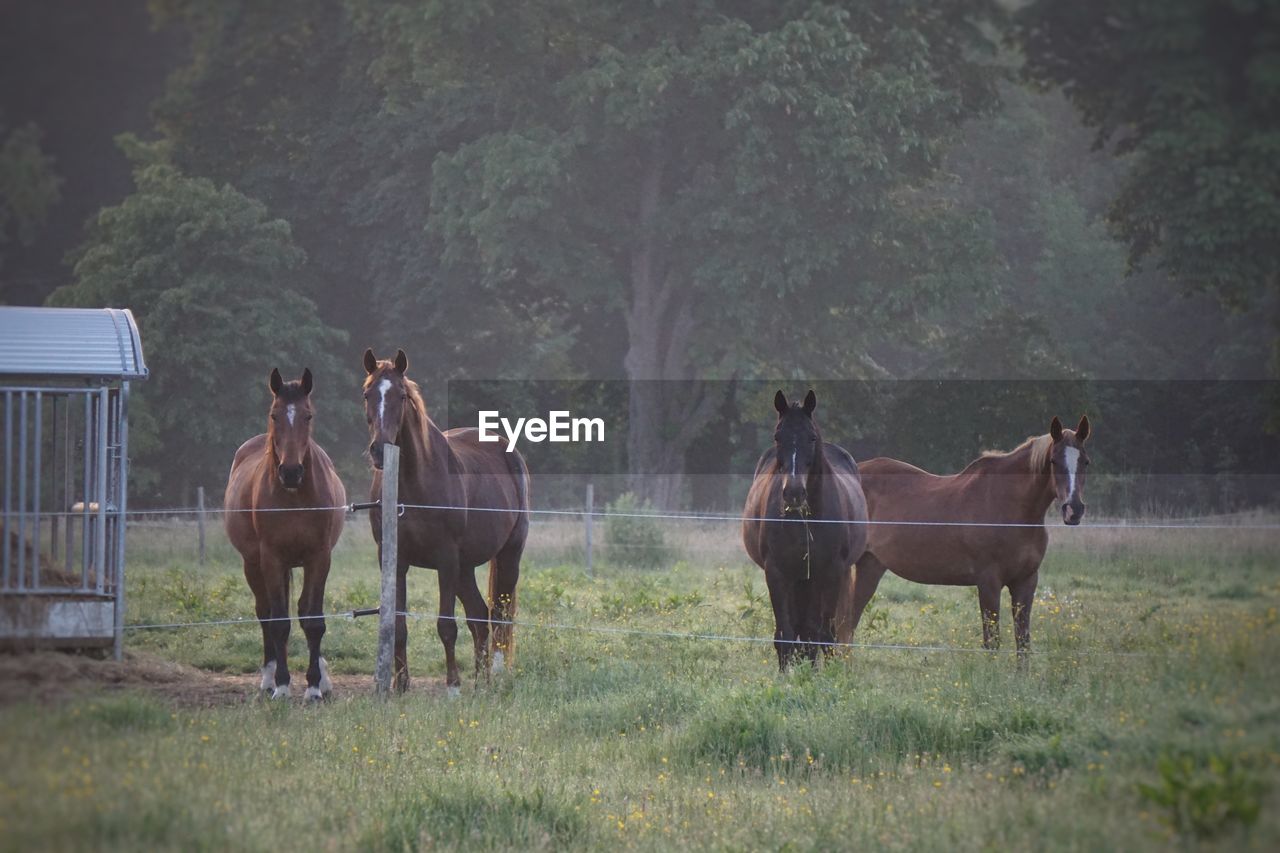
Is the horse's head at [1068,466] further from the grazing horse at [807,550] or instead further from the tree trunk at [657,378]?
the tree trunk at [657,378]

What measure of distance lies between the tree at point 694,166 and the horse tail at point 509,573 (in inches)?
614

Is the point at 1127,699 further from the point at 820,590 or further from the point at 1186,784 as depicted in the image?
the point at 820,590

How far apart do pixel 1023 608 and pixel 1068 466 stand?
1.19 m

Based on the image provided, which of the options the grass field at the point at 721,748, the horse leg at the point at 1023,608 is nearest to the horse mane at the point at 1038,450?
the horse leg at the point at 1023,608

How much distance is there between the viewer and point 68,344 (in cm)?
832

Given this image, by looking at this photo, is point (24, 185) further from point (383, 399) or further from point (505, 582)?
point (383, 399)

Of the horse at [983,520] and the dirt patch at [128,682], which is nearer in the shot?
the dirt patch at [128,682]

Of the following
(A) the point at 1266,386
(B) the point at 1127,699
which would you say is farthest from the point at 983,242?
(B) the point at 1127,699

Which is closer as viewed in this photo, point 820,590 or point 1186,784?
point 1186,784

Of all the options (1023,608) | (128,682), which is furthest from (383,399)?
(1023,608)

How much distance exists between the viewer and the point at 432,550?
10.4 meters

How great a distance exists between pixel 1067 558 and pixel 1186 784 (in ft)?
36.0

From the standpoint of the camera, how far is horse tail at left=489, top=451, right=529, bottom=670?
437 inches

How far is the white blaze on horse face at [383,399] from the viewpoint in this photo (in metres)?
9.84
